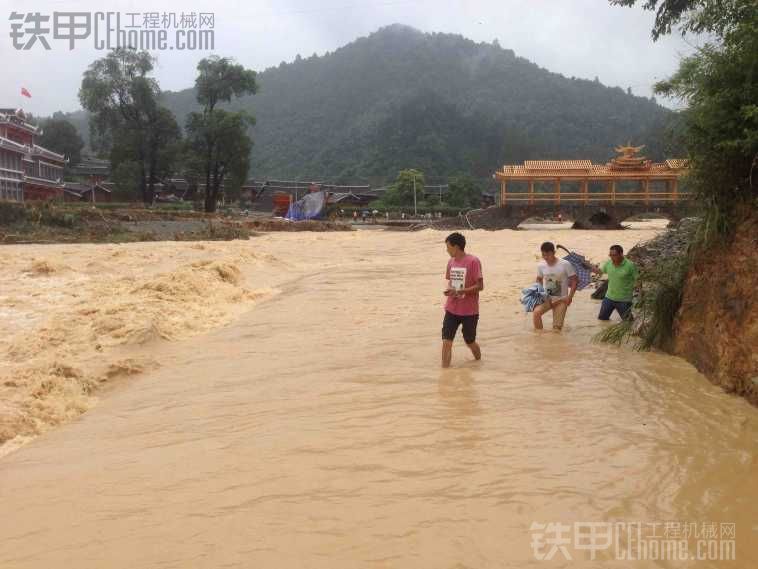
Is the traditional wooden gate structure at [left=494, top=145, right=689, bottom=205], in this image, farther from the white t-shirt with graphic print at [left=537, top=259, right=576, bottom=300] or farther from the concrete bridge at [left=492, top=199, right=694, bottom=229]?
the white t-shirt with graphic print at [left=537, top=259, right=576, bottom=300]

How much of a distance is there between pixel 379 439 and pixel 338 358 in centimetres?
275

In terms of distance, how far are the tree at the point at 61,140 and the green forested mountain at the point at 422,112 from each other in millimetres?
31050

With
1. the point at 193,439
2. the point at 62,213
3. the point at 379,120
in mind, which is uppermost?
the point at 379,120

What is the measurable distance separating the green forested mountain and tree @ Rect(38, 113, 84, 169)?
31.1 metres

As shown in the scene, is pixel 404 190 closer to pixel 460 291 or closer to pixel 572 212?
pixel 572 212

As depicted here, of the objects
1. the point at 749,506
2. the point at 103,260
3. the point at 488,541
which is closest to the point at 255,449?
the point at 488,541

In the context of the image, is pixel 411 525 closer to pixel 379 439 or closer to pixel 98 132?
pixel 379 439

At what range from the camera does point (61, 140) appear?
5606 cm

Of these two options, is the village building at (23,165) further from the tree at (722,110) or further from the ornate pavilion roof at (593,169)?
the tree at (722,110)

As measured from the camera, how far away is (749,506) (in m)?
3.09

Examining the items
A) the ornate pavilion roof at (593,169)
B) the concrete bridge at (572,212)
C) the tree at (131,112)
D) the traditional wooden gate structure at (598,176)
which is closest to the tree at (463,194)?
the traditional wooden gate structure at (598,176)

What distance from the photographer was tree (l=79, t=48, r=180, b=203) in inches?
1631

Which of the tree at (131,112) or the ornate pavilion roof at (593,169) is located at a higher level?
the tree at (131,112)

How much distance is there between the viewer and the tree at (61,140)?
182 ft
